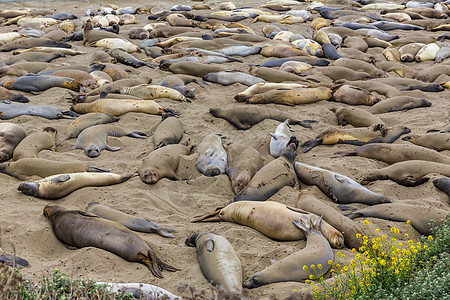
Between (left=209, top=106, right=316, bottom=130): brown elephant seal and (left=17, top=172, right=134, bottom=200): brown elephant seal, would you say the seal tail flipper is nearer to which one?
(left=209, top=106, right=316, bottom=130): brown elephant seal

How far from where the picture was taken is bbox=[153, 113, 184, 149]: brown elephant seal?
Answer: 20.1 feet

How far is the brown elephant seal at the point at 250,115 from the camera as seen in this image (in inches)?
269

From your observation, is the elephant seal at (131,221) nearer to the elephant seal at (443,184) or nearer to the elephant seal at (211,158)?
the elephant seal at (211,158)

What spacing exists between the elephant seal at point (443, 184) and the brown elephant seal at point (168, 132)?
10.3 ft

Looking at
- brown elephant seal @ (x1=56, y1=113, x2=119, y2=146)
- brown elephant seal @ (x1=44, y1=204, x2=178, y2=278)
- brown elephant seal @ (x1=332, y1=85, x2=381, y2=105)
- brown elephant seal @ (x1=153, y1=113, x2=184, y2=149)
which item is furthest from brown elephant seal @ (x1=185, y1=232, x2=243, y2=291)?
brown elephant seal @ (x1=332, y1=85, x2=381, y2=105)

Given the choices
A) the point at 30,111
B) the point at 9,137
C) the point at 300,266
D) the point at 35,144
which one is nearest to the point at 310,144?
the point at 300,266

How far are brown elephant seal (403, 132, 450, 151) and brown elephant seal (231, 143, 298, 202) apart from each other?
1781mm

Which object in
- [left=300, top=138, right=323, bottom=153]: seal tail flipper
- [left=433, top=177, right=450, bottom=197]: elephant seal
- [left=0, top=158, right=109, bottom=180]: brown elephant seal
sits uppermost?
[left=433, top=177, right=450, bottom=197]: elephant seal

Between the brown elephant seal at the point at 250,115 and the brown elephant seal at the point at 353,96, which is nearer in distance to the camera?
the brown elephant seal at the point at 250,115

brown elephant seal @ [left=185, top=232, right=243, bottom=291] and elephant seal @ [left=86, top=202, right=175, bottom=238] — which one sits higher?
brown elephant seal @ [left=185, top=232, right=243, bottom=291]

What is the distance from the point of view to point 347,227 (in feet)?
13.9

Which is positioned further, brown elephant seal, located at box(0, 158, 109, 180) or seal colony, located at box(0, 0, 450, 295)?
brown elephant seal, located at box(0, 158, 109, 180)

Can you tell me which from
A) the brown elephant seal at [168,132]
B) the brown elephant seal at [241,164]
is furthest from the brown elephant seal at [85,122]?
the brown elephant seal at [241,164]

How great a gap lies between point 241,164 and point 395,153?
1.86m
